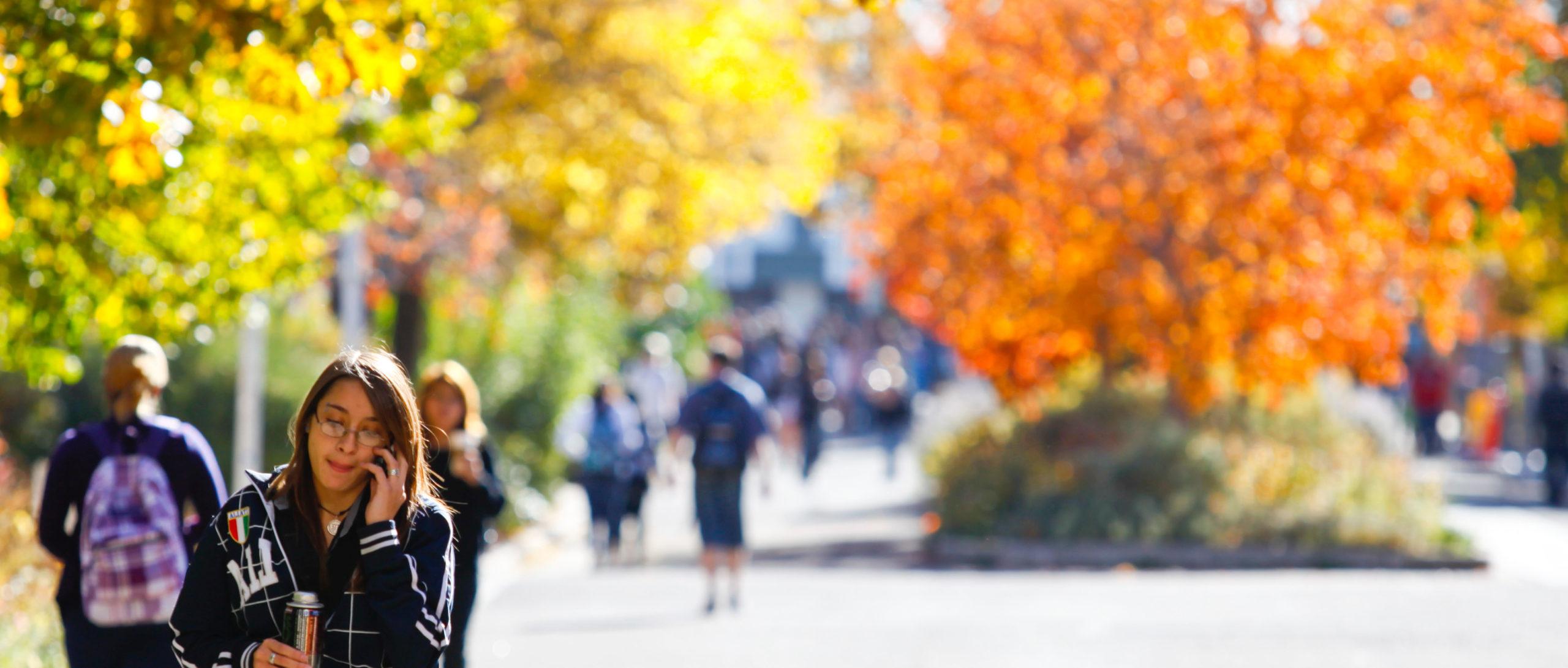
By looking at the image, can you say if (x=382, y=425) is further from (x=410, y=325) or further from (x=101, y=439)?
(x=410, y=325)

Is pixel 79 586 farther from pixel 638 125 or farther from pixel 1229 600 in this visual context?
pixel 638 125

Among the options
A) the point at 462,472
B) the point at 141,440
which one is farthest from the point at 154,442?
the point at 462,472

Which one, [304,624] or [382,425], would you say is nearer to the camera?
[304,624]

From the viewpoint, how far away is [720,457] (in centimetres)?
1311

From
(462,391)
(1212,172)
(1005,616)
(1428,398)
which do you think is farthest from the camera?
(1428,398)

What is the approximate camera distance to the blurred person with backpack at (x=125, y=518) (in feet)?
21.1

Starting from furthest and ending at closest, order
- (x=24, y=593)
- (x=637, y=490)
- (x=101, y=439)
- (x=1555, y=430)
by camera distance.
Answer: (x=1555, y=430) < (x=637, y=490) < (x=24, y=593) < (x=101, y=439)

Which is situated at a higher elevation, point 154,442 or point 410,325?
point 410,325

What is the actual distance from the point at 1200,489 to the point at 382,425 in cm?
1402

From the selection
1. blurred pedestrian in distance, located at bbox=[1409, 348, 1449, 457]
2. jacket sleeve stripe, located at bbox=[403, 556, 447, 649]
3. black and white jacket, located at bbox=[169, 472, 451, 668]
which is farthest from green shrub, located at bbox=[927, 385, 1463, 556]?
black and white jacket, located at bbox=[169, 472, 451, 668]

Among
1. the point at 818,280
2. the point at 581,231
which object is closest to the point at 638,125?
the point at 581,231

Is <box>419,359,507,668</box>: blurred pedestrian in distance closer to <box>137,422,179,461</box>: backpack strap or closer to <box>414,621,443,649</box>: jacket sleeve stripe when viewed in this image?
<box>137,422,179,461</box>: backpack strap

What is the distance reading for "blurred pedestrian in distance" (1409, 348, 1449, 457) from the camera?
1224 inches

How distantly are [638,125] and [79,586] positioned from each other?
11.5 meters
